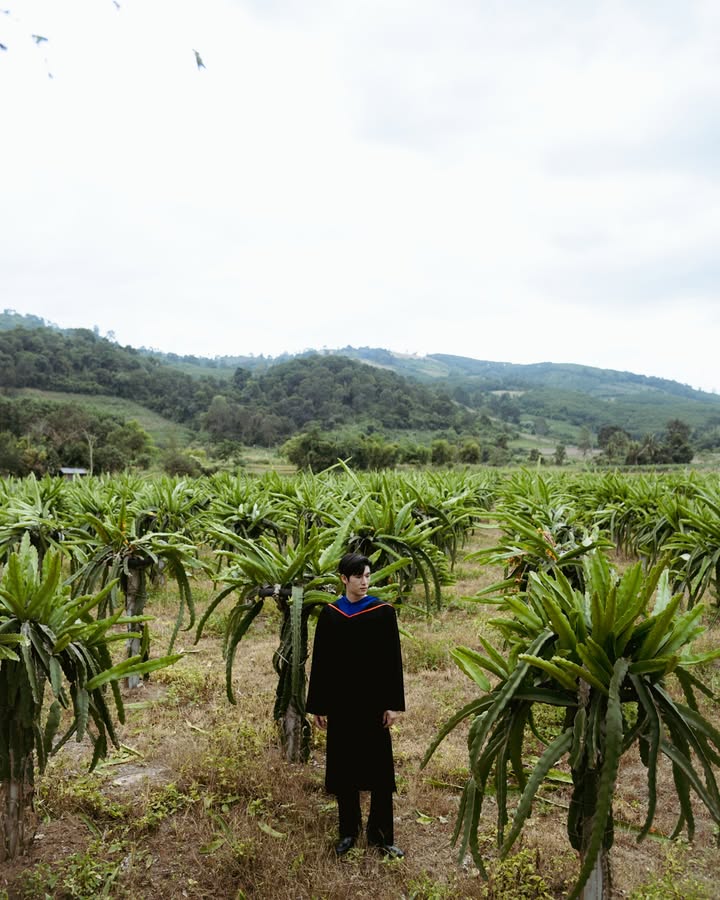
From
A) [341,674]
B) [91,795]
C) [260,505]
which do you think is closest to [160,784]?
[91,795]

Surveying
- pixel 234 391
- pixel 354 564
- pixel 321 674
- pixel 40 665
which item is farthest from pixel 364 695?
pixel 234 391

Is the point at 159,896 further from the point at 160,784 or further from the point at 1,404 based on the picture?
the point at 1,404

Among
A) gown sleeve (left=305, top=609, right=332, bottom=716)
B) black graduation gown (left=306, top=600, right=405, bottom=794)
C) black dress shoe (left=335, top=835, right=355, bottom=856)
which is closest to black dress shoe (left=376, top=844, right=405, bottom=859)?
black dress shoe (left=335, top=835, right=355, bottom=856)

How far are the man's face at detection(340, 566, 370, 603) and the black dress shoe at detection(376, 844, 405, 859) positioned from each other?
45.1 inches

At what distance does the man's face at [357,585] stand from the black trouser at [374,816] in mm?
909

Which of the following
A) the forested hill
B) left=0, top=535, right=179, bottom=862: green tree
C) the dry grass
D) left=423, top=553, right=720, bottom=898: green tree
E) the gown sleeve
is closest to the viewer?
left=423, top=553, right=720, bottom=898: green tree

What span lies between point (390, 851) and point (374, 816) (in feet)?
0.52

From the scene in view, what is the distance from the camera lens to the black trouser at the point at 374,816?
9.53 ft

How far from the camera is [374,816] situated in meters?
2.93

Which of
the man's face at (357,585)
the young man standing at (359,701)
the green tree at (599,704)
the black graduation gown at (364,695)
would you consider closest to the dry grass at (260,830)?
the young man standing at (359,701)

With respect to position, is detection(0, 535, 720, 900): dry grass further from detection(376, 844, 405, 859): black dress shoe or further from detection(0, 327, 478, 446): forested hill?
detection(0, 327, 478, 446): forested hill

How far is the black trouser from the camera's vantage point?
290 cm

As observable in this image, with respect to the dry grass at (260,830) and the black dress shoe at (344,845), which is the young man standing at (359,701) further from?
the dry grass at (260,830)

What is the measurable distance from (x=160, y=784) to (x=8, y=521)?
10.9ft
